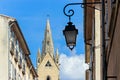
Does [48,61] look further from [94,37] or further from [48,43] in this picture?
[94,37]

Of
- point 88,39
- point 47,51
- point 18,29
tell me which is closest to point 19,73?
point 18,29

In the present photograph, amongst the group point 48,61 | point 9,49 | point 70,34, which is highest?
point 70,34

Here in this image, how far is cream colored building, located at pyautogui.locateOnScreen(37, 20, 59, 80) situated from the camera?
16300cm

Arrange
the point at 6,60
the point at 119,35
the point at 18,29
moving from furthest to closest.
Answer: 1. the point at 18,29
2. the point at 6,60
3. the point at 119,35

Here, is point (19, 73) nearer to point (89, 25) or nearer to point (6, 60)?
point (6, 60)

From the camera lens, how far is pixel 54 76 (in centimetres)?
16475

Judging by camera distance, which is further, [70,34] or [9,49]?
[9,49]

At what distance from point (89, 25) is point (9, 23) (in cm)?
1051

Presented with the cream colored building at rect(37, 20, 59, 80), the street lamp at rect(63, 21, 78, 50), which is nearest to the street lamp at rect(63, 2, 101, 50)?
the street lamp at rect(63, 21, 78, 50)

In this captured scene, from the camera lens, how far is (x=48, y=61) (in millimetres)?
163500

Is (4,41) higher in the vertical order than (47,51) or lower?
higher

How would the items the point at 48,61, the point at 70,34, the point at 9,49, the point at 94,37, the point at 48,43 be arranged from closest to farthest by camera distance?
the point at 70,34, the point at 94,37, the point at 9,49, the point at 48,61, the point at 48,43

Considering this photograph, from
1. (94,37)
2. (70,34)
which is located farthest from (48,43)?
(70,34)

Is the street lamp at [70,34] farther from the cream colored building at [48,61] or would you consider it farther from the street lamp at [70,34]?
the cream colored building at [48,61]
